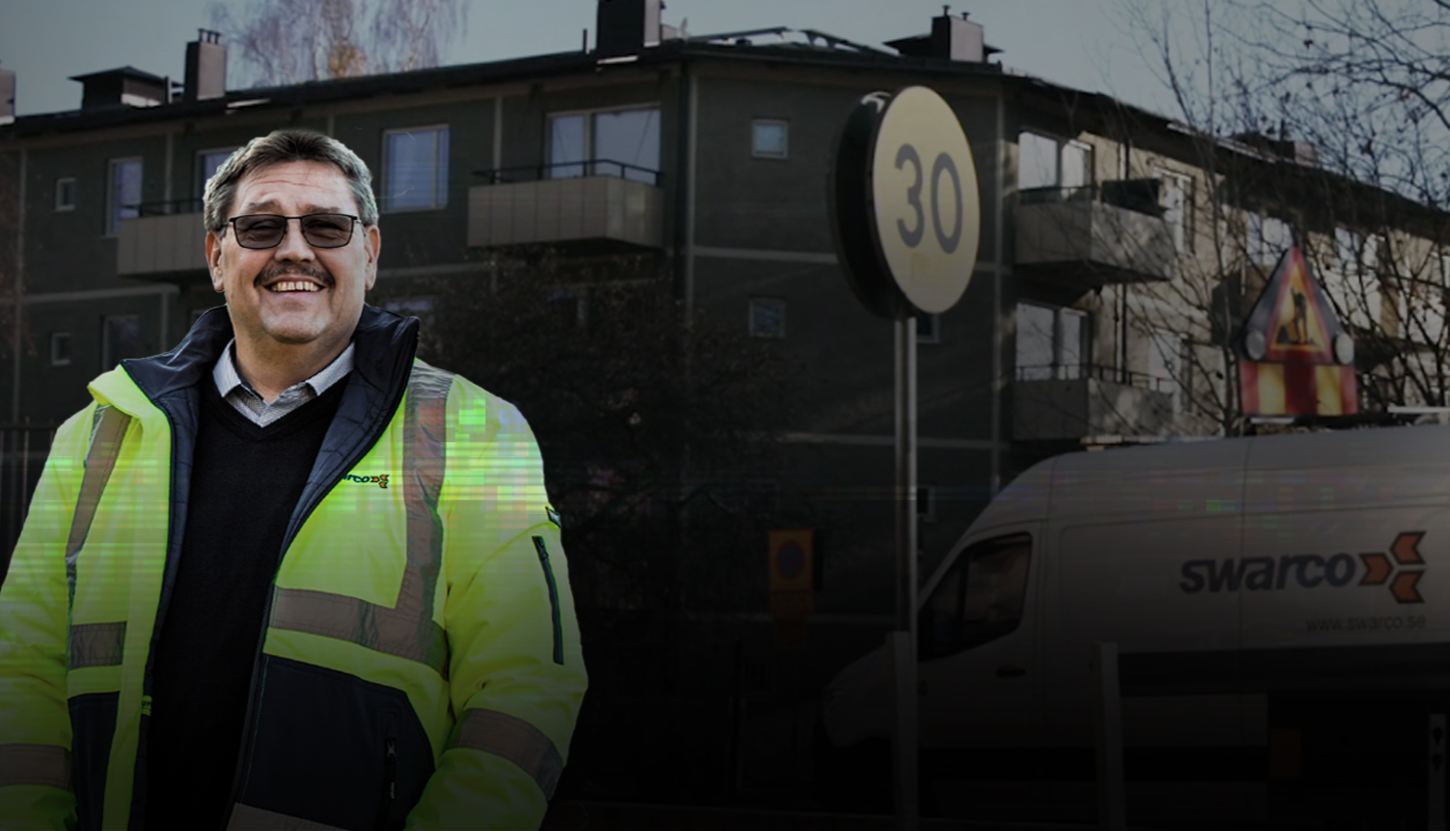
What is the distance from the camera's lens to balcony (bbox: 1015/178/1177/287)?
3.13 m

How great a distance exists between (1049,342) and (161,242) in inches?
71.8

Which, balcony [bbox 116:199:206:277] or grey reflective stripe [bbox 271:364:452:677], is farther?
balcony [bbox 116:199:206:277]

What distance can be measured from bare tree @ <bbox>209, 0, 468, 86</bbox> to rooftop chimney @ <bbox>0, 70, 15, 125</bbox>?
17.9 inches

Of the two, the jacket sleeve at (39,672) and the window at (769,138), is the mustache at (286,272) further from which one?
the window at (769,138)

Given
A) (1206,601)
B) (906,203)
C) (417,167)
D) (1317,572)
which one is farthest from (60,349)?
(1317,572)

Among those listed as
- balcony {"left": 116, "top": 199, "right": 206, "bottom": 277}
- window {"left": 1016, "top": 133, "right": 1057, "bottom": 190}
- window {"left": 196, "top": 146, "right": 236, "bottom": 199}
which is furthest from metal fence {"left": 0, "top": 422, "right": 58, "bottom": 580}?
window {"left": 1016, "top": 133, "right": 1057, "bottom": 190}

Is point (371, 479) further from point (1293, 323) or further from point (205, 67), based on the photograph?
point (205, 67)

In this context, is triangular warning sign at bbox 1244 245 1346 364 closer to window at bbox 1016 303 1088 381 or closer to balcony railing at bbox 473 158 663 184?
window at bbox 1016 303 1088 381

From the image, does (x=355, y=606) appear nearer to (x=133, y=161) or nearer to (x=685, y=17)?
(x=685, y=17)

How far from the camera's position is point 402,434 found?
192 cm

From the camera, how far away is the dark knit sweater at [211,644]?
1830mm

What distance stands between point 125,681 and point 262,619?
156mm

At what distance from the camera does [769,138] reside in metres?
3.29

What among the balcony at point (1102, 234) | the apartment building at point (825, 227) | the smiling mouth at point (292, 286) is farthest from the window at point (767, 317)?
the smiling mouth at point (292, 286)
